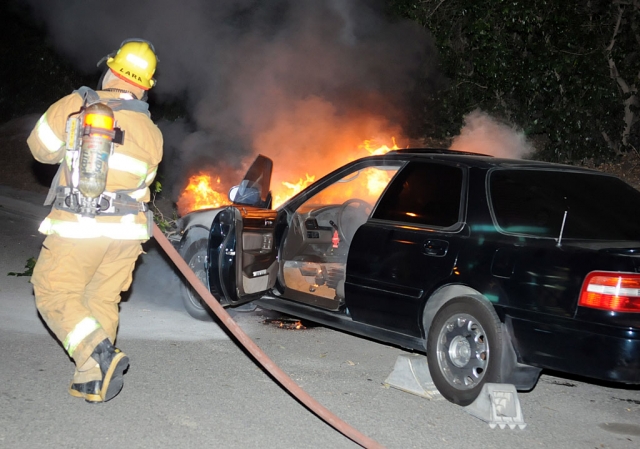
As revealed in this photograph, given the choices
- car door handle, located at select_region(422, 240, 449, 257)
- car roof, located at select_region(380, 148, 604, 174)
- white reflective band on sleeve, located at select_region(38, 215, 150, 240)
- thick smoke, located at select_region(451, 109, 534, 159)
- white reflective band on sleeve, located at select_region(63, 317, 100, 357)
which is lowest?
white reflective band on sleeve, located at select_region(63, 317, 100, 357)

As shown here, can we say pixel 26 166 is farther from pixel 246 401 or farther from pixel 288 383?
pixel 288 383

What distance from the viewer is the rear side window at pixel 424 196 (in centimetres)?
511

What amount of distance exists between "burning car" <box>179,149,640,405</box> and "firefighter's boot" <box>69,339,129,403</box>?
1.57 m

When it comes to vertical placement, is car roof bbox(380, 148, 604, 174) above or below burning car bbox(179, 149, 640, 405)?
above

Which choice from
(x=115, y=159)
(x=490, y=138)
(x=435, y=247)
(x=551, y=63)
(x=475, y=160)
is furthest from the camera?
(x=490, y=138)

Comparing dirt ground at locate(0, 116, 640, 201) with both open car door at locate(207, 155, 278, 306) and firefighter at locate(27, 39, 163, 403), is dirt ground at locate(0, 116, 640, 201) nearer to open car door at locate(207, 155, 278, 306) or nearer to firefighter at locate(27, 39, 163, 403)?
open car door at locate(207, 155, 278, 306)

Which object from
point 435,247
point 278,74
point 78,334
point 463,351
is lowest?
point 78,334

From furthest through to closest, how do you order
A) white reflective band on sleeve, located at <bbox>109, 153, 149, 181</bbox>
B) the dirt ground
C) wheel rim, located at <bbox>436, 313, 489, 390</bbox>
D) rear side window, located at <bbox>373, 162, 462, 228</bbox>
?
the dirt ground, rear side window, located at <bbox>373, 162, 462, 228</bbox>, wheel rim, located at <bbox>436, 313, 489, 390</bbox>, white reflective band on sleeve, located at <bbox>109, 153, 149, 181</bbox>

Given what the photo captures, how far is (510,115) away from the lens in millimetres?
12633

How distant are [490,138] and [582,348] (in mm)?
8001

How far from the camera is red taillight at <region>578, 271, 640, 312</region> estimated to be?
161 inches

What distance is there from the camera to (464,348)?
15.5ft

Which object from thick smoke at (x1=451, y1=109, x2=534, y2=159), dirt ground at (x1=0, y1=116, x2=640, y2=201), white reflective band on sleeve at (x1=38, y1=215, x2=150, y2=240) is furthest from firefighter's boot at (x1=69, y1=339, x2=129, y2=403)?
dirt ground at (x1=0, y1=116, x2=640, y2=201)

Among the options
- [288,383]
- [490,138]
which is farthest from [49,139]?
[490,138]
